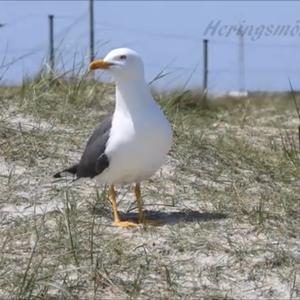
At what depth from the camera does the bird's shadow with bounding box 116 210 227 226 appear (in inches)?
200

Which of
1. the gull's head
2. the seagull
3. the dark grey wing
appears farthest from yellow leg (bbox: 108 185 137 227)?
the gull's head

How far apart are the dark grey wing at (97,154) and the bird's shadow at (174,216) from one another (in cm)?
35

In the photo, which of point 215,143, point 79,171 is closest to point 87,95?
point 215,143

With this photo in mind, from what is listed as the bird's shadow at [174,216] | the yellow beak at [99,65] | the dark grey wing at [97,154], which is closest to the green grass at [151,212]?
the bird's shadow at [174,216]

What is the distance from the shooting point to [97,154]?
4941mm

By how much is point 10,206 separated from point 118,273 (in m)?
1.24

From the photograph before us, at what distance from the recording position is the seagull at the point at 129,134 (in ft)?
15.6

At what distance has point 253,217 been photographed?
5.06 m

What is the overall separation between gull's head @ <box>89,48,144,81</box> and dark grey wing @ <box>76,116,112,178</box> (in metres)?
0.28

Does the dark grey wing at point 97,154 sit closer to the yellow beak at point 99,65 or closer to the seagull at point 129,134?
the seagull at point 129,134

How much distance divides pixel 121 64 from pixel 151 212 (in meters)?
1.00

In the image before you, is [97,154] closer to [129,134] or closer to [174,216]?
[129,134]

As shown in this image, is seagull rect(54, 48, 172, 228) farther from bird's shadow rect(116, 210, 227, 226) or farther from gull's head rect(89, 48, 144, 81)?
bird's shadow rect(116, 210, 227, 226)

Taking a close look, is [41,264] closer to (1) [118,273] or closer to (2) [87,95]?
(1) [118,273]
